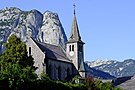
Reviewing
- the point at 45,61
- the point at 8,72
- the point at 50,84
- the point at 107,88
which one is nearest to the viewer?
the point at 8,72

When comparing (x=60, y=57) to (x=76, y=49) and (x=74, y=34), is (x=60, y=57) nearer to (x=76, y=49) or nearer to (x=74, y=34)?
(x=76, y=49)

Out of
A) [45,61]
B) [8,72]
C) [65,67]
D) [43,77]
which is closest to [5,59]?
[43,77]

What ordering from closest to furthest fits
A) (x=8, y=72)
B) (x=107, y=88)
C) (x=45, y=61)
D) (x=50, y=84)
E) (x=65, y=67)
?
1. (x=8, y=72)
2. (x=50, y=84)
3. (x=107, y=88)
4. (x=45, y=61)
5. (x=65, y=67)

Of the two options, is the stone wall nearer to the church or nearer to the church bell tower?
the church

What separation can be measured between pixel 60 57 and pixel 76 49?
6023mm

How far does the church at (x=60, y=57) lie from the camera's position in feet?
333

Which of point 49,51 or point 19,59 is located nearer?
point 19,59

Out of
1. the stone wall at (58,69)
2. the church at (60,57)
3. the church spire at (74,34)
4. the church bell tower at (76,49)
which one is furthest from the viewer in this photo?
the church spire at (74,34)

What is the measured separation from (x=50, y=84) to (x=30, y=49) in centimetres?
3722

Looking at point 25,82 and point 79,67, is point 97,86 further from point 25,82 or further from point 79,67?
point 79,67

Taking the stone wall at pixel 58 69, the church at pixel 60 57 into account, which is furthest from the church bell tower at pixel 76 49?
the stone wall at pixel 58 69

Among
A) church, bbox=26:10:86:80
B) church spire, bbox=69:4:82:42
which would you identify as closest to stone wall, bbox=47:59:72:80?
church, bbox=26:10:86:80

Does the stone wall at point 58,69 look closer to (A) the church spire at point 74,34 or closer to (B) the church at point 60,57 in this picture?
(B) the church at point 60,57

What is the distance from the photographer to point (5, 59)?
251 ft
